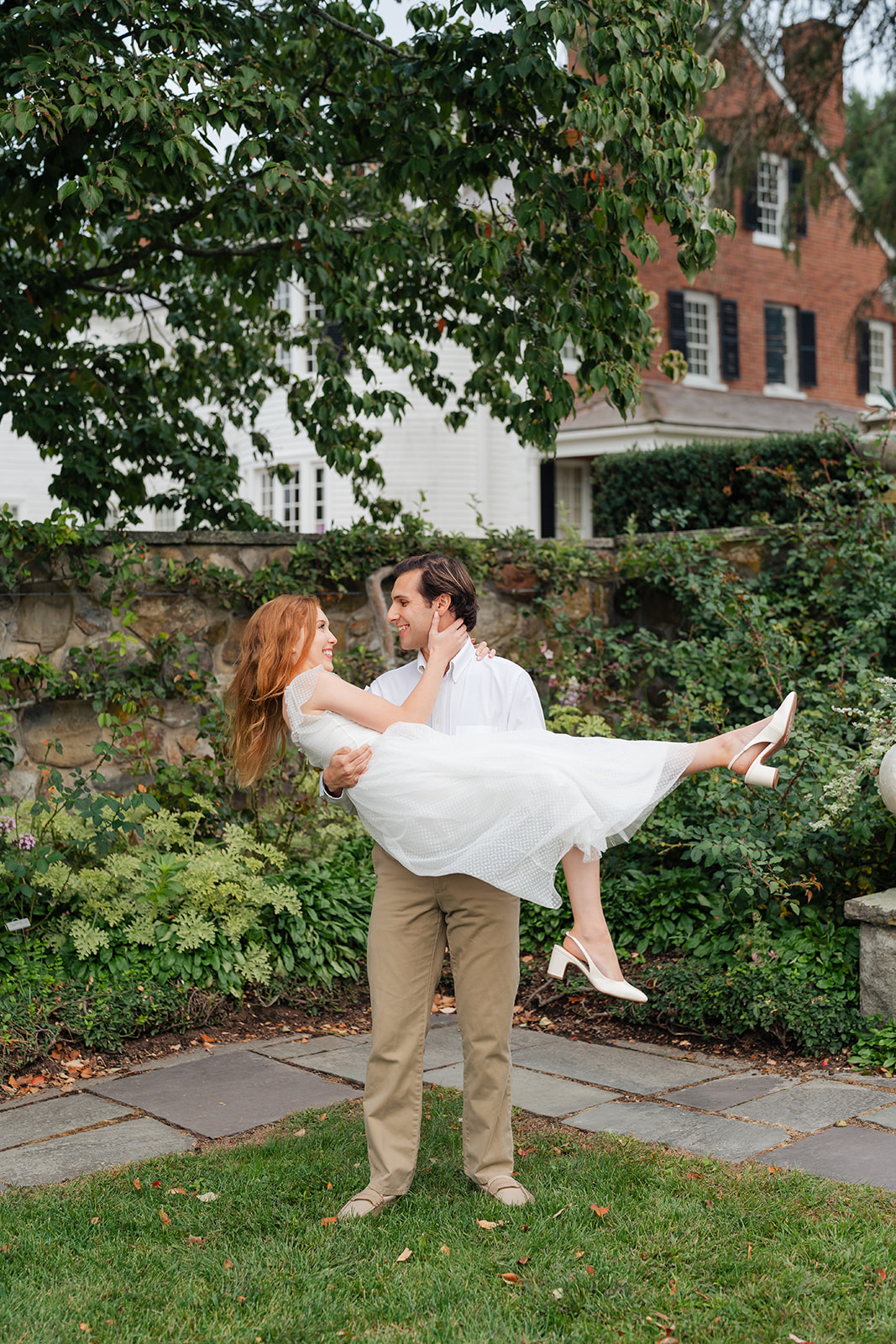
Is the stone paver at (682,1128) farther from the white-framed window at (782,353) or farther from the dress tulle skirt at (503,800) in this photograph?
the white-framed window at (782,353)

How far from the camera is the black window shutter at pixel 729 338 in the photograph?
21.1 metres

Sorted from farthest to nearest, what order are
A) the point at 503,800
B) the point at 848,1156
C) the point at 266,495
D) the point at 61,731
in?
the point at 266,495, the point at 61,731, the point at 848,1156, the point at 503,800

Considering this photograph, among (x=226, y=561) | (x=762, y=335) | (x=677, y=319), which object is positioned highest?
(x=762, y=335)

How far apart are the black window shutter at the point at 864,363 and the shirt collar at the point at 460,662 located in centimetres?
2093

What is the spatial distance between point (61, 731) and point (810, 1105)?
429 centimetres

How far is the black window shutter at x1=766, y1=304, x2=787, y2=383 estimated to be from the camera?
22.0 m

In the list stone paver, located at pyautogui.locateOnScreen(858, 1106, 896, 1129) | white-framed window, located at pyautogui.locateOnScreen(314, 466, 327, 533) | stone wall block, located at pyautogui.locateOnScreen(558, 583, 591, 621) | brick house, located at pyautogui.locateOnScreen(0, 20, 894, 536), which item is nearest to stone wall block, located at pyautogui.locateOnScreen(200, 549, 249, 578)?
stone wall block, located at pyautogui.locateOnScreen(558, 583, 591, 621)

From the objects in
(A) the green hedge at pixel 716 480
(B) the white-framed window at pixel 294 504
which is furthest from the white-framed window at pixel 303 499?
(A) the green hedge at pixel 716 480

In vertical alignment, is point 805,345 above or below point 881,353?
below

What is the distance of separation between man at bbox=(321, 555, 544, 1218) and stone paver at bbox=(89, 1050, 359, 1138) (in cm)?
91

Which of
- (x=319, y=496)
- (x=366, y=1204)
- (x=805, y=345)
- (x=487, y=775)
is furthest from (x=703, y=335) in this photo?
(x=366, y=1204)

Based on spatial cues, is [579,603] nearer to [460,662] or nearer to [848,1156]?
[460,662]

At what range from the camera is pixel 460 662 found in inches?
134

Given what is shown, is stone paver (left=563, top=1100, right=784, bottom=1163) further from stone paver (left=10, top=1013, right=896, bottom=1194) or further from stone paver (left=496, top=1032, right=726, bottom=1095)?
stone paver (left=496, top=1032, right=726, bottom=1095)
